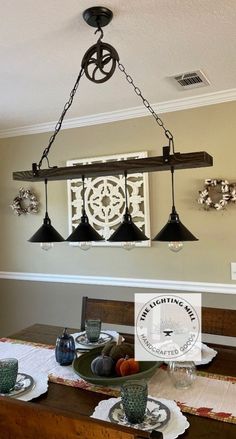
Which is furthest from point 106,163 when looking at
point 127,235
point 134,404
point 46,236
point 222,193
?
point 222,193

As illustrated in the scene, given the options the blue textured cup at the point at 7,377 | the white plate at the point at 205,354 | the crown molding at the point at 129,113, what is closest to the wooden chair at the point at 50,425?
the blue textured cup at the point at 7,377

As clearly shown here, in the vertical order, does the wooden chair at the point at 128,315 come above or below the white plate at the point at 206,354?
above

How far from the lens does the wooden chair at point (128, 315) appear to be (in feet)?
6.54

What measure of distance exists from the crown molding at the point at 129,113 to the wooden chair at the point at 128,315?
1.54 metres

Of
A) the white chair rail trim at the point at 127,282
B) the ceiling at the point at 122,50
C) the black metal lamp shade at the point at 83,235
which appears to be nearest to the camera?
the ceiling at the point at 122,50

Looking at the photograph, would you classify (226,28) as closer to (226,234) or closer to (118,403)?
(226,234)

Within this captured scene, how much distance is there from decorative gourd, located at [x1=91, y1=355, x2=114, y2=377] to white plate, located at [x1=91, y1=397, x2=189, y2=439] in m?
0.14

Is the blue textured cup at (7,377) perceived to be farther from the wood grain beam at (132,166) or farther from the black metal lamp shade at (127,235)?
the wood grain beam at (132,166)

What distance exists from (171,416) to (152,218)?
70.5 inches

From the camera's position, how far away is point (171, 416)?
1.24 meters

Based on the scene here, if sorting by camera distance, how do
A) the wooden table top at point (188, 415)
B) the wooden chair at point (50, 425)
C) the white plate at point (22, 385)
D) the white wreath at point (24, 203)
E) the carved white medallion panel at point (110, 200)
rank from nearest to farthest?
the wooden chair at point (50, 425), the wooden table top at point (188, 415), the white plate at point (22, 385), the carved white medallion panel at point (110, 200), the white wreath at point (24, 203)

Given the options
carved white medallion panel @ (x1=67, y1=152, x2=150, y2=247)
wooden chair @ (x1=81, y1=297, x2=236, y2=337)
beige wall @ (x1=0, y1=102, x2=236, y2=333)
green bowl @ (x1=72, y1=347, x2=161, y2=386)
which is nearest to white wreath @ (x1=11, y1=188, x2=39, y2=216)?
beige wall @ (x1=0, y1=102, x2=236, y2=333)

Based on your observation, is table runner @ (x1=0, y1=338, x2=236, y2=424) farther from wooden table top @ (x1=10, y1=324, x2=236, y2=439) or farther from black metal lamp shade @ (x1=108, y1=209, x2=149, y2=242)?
black metal lamp shade @ (x1=108, y1=209, x2=149, y2=242)

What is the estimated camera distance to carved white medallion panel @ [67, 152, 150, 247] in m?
2.89
